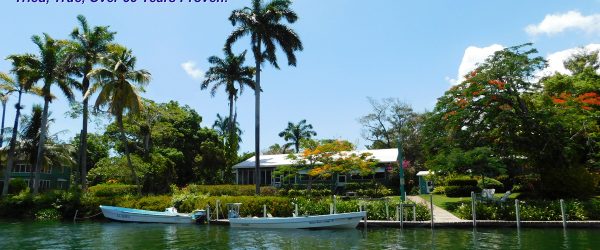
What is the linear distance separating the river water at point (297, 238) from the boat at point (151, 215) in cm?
226

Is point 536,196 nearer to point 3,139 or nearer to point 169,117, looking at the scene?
point 169,117

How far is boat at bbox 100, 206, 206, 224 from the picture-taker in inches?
1080

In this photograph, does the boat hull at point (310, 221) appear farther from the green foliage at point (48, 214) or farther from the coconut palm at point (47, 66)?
the coconut palm at point (47, 66)

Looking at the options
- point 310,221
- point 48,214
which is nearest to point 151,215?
point 48,214

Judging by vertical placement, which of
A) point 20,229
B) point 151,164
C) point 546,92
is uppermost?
point 546,92

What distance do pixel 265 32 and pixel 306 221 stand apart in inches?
708

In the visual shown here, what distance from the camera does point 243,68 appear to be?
164 ft

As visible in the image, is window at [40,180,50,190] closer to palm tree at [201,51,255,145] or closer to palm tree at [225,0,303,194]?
palm tree at [201,51,255,145]

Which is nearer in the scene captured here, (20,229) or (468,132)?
(20,229)

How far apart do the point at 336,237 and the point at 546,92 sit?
20923 millimetres

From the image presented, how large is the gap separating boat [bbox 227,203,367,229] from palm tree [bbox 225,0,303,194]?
1163 cm

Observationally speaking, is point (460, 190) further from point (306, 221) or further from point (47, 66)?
point (47, 66)

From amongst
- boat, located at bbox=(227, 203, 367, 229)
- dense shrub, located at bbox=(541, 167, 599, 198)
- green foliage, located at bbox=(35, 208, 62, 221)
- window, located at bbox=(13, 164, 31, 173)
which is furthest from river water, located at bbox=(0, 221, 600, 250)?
window, located at bbox=(13, 164, 31, 173)

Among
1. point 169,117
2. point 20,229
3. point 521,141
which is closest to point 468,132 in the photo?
point 521,141
